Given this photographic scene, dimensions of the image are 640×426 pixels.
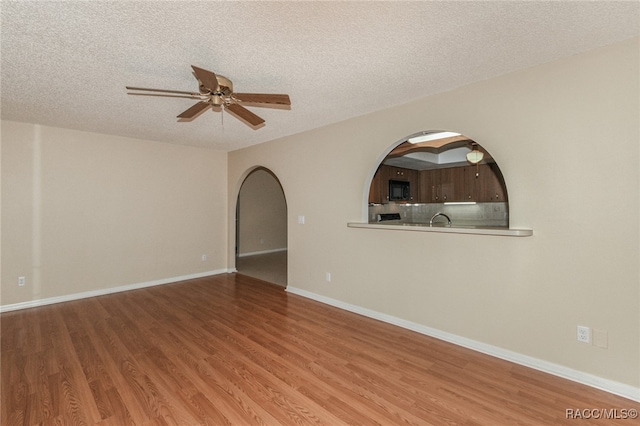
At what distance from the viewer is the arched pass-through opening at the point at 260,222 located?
25.7 feet

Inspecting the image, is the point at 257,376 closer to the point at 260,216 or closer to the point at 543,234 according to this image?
the point at 543,234

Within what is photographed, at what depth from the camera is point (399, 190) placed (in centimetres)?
660

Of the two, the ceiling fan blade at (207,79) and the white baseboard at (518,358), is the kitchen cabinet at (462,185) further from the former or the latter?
the ceiling fan blade at (207,79)

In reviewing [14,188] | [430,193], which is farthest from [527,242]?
[14,188]

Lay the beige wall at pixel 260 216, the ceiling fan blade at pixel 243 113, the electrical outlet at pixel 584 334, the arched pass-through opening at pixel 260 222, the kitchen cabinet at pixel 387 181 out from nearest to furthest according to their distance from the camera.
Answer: the electrical outlet at pixel 584 334, the ceiling fan blade at pixel 243 113, the kitchen cabinet at pixel 387 181, the arched pass-through opening at pixel 260 222, the beige wall at pixel 260 216

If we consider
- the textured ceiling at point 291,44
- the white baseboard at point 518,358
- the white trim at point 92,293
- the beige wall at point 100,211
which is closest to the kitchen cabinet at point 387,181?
the white baseboard at point 518,358

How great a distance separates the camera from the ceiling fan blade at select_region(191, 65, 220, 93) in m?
1.85

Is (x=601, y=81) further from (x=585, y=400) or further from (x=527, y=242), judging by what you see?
(x=585, y=400)

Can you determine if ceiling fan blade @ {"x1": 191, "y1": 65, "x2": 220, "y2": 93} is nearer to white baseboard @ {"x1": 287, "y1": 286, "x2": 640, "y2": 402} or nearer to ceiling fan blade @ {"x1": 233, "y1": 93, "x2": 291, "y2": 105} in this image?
ceiling fan blade @ {"x1": 233, "y1": 93, "x2": 291, "y2": 105}

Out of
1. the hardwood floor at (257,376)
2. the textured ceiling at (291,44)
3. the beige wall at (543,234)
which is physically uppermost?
the textured ceiling at (291,44)

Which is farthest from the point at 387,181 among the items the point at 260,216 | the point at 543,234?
the point at 543,234

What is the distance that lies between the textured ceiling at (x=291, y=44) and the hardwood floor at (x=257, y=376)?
99.8 inches

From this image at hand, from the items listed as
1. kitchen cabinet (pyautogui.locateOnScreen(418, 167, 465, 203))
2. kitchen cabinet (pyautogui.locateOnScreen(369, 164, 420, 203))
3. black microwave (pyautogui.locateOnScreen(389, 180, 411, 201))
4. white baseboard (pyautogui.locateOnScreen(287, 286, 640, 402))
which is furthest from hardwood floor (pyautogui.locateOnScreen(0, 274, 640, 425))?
kitchen cabinet (pyautogui.locateOnScreen(418, 167, 465, 203))

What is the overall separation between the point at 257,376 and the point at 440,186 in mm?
5988
